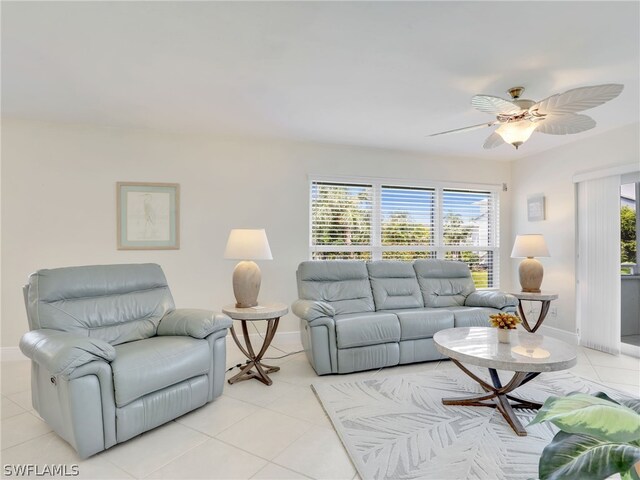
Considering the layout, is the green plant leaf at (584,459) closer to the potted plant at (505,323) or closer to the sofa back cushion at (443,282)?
the potted plant at (505,323)

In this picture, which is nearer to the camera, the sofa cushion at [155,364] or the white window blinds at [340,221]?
the sofa cushion at [155,364]

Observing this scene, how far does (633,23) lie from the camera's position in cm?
197

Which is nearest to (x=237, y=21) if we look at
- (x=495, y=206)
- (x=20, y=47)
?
(x=20, y=47)

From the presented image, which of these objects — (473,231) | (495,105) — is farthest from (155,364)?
(473,231)

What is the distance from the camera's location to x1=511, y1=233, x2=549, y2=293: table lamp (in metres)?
4.08

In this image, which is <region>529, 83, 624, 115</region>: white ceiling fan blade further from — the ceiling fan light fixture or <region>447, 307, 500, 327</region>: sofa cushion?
<region>447, 307, 500, 327</region>: sofa cushion

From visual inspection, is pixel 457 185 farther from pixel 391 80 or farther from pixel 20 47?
pixel 20 47

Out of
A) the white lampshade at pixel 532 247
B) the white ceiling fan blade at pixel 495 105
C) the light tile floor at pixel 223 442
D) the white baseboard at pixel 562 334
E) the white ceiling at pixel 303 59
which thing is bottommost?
the light tile floor at pixel 223 442

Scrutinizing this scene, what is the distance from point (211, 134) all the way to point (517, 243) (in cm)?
388

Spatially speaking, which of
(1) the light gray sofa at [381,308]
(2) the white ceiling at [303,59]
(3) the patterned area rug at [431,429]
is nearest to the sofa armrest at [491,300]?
(1) the light gray sofa at [381,308]

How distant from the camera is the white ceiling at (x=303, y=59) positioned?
190cm

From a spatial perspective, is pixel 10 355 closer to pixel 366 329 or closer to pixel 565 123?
pixel 366 329

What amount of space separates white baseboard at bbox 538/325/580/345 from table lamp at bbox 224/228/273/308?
147 inches

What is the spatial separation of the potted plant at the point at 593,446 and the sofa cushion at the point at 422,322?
8.57ft
